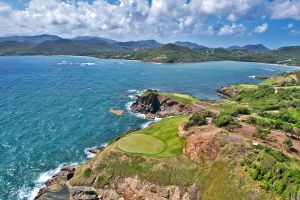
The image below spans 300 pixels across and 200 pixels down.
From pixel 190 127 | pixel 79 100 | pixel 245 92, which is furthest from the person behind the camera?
pixel 245 92

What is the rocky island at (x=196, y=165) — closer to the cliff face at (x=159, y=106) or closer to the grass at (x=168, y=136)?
the grass at (x=168, y=136)

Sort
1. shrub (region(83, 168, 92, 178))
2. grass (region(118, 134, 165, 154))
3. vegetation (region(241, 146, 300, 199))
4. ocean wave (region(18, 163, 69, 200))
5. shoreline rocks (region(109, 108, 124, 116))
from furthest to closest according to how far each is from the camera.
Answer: shoreline rocks (region(109, 108, 124, 116)) → grass (region(118, 134, 165, 154)) → ocean wave (region(18, 163, 69, 200)) → shrub (region(83, 168, 92, 178)) → vegetation (region(241, 146, 300, 199))

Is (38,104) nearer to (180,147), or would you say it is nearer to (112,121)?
(112,121)

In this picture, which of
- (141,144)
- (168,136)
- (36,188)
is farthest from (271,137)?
(36,188)

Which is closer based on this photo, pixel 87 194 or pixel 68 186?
pixel 87 194

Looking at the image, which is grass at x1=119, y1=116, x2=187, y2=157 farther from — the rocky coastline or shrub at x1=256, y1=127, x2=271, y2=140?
shrub at x1=256, y1=127, x2=271, y2=140

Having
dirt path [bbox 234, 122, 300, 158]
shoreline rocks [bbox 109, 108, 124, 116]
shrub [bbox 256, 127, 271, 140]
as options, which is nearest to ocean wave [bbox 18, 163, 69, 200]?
dirt path [bbox 234, 122, 300, 158]

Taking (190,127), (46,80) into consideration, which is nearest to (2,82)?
(46,80)
